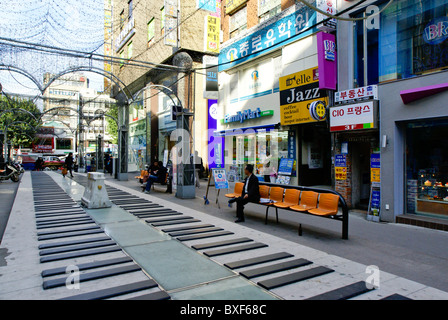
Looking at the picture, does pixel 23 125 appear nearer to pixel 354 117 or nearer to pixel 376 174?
pixel 354 117

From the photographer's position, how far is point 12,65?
529 inches

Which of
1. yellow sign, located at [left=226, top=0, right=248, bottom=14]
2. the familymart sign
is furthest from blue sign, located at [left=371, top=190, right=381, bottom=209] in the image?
yellow sign, located at [left=226, top=0, right=248, bottom=14]

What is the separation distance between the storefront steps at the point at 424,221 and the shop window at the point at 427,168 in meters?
0.22

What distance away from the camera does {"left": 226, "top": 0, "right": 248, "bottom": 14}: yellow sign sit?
18.1 m

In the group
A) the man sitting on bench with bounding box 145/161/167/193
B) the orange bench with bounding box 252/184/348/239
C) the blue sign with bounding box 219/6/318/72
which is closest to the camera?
the orange bench with bounding box 252/184/348/239

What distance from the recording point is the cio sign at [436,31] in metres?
8.12

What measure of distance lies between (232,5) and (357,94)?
12.3m

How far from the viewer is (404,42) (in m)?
9.04

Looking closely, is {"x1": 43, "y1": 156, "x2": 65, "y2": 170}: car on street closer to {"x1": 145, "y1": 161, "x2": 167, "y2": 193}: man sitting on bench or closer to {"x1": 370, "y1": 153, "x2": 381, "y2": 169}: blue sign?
{"x1": 145, "y1": 161, "x2": 167, "y2": 193}: man sitting on bench

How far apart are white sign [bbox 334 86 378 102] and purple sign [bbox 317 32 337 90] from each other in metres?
0.56

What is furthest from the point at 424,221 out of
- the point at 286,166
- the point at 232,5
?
the point at 232,5

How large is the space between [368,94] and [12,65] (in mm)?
14026

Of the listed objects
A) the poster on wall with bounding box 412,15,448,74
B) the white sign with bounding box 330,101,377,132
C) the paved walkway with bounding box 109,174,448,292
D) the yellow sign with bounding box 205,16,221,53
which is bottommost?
the paved walkway with bounding box 109,174,448,292

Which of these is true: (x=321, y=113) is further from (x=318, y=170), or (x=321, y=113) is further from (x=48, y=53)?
(x=48, y=53)
